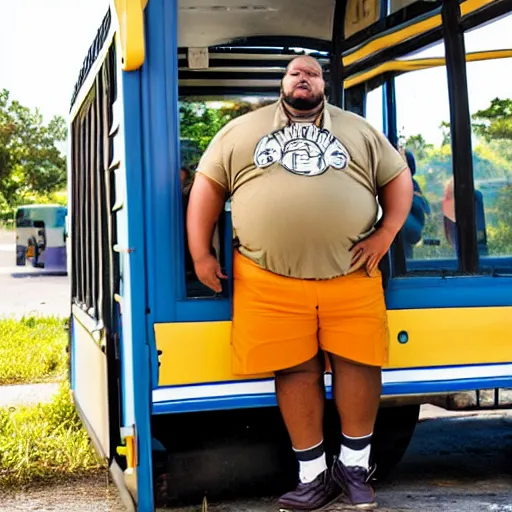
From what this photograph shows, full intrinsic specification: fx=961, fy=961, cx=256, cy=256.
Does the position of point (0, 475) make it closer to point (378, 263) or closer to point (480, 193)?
point (378, 263)

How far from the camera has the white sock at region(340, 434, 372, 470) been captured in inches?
147

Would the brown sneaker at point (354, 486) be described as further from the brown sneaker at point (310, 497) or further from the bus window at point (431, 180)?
the bus window at point (431, 180)

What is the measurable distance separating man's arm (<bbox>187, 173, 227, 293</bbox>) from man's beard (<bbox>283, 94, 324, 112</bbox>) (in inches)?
16.2

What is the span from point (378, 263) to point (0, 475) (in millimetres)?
2563

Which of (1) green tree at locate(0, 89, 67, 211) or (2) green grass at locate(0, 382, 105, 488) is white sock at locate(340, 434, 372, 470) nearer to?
(2) green grass at locate(0, 382, 105, 488)

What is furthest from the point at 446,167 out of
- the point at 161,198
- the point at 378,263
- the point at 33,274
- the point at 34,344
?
the point at 33,274

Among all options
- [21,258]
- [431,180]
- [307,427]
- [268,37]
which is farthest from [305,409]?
[21,258]

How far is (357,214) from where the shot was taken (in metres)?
3.55

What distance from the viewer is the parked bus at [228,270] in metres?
3.59

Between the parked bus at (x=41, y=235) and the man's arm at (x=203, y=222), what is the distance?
71.6ft

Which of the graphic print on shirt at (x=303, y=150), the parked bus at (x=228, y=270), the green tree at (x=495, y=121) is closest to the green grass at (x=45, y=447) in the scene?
the parked bus at (x=228, y=270)

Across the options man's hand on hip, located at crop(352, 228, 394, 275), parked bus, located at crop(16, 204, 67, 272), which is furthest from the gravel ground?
parked bus, located at crop(16, 204, 67, 272)

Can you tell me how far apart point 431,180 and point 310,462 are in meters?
1.24

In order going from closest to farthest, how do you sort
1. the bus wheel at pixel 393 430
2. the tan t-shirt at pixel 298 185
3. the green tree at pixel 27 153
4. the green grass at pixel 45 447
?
1. the tan t-shirt at pixel 298 185
2. the bus wheel at pixel 393 430
3. the green grass at pixel 45 447
4. the green tree at pixel 27 153
